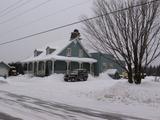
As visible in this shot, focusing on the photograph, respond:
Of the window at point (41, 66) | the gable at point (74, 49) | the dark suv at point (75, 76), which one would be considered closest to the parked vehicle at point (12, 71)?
the window at point (41, 66)

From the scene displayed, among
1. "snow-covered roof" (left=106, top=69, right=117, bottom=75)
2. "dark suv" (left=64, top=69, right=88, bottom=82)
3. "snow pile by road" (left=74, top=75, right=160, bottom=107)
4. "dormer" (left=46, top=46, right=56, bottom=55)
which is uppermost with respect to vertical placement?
"dormer" (left=46, top=46, right=56, bottom=55)

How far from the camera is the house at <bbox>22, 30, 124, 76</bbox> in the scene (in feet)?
179

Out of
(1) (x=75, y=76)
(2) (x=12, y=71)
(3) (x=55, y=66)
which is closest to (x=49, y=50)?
(3) (x=55, y=66)

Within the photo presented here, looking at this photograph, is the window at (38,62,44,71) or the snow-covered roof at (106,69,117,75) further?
the snow-covered roof at (106,69,117,75)

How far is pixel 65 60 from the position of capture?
54688mm

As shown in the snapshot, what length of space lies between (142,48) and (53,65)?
101ft

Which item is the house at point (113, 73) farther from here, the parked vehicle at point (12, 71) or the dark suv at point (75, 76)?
the parked vehicle at point (12, 71)

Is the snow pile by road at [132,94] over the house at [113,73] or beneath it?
beneath

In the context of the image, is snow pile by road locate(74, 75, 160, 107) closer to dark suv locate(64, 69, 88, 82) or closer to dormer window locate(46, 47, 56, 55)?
dark suv locate(64, 69, 88, 82)

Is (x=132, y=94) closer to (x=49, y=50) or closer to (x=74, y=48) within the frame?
(x=74, y=48)

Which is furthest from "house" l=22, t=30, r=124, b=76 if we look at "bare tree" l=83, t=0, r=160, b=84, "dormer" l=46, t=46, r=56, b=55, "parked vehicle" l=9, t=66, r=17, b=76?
"bare tree" l=83, t=0, r=160, b=84

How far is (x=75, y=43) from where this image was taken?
191ft

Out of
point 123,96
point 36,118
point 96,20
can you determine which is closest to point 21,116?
point 36,118

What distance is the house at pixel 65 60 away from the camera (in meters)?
54.6
